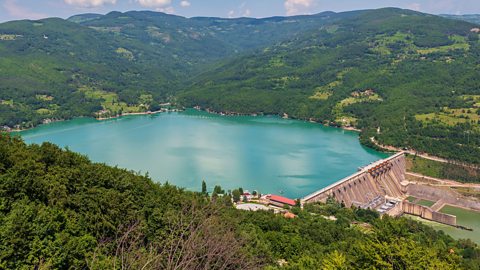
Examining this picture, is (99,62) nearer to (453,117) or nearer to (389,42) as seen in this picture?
(389,42)

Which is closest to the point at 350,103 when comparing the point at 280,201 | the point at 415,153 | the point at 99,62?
the point at 415,153

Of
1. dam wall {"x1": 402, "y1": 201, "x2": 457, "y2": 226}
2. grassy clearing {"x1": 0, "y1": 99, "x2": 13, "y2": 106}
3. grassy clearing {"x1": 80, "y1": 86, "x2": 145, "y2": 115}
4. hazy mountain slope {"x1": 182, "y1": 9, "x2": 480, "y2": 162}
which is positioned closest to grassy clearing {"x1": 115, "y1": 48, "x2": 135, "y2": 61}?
A: hazy mountain slope {"x1": 182, "y1": 9, "x2": 480, "y2": 162}

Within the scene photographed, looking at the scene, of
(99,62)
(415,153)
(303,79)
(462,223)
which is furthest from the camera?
(99,62)

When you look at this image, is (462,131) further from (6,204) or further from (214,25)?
(214,25)

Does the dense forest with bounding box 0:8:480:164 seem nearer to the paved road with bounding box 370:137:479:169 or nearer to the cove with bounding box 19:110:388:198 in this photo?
the paved road with bounding box 370:137:479:169

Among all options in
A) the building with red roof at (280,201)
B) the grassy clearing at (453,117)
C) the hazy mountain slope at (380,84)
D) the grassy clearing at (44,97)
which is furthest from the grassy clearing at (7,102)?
the grassy clearing at (453,117)

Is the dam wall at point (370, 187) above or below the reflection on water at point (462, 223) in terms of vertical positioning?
above

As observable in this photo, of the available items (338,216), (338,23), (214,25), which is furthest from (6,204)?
(214,25)

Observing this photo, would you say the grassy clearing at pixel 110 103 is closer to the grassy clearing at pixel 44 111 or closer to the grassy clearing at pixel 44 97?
the grassy clearing at pixel 44 97
